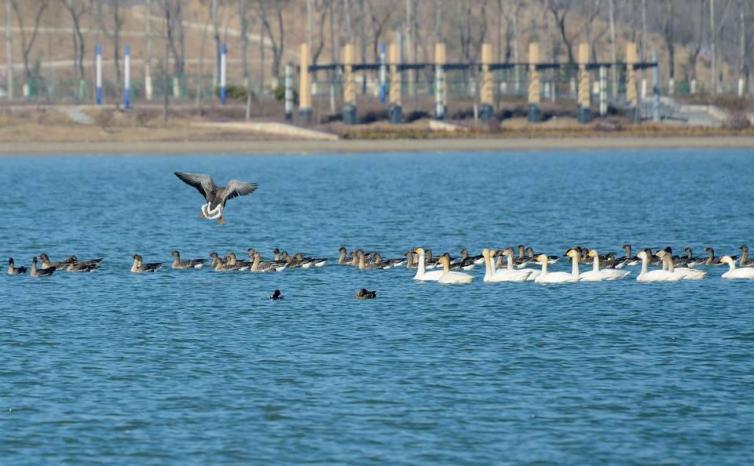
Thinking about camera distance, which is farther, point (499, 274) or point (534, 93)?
point (534, 93)

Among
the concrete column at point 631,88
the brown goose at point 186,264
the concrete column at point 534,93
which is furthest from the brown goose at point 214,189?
the concrete column at point 631,88

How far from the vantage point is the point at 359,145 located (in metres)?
101

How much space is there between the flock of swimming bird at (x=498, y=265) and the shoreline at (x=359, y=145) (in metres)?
55.0

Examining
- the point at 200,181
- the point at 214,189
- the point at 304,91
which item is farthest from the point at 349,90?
the point at 200,181

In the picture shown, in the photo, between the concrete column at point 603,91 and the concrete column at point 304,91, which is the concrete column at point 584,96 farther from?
the concrete column at point 304,91

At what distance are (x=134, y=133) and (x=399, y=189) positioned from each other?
31663 millimetres

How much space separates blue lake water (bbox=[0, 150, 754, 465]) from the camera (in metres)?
21.3

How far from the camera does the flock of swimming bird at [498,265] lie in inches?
1483

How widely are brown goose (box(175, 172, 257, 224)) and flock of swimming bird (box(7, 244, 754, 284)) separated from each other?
8676mm

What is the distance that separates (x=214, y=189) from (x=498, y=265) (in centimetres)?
1184

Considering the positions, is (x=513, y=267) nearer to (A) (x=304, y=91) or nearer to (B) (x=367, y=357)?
(B) (x=367, y=357)

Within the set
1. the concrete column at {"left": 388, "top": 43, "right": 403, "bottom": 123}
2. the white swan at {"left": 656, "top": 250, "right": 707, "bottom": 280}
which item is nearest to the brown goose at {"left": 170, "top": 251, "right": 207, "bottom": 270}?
the white swan at {"left": 656, "top": 250, "right": 707, "bottom": 280}

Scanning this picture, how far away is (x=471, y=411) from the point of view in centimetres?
2302

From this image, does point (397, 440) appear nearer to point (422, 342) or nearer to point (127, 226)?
point (422, 342)
